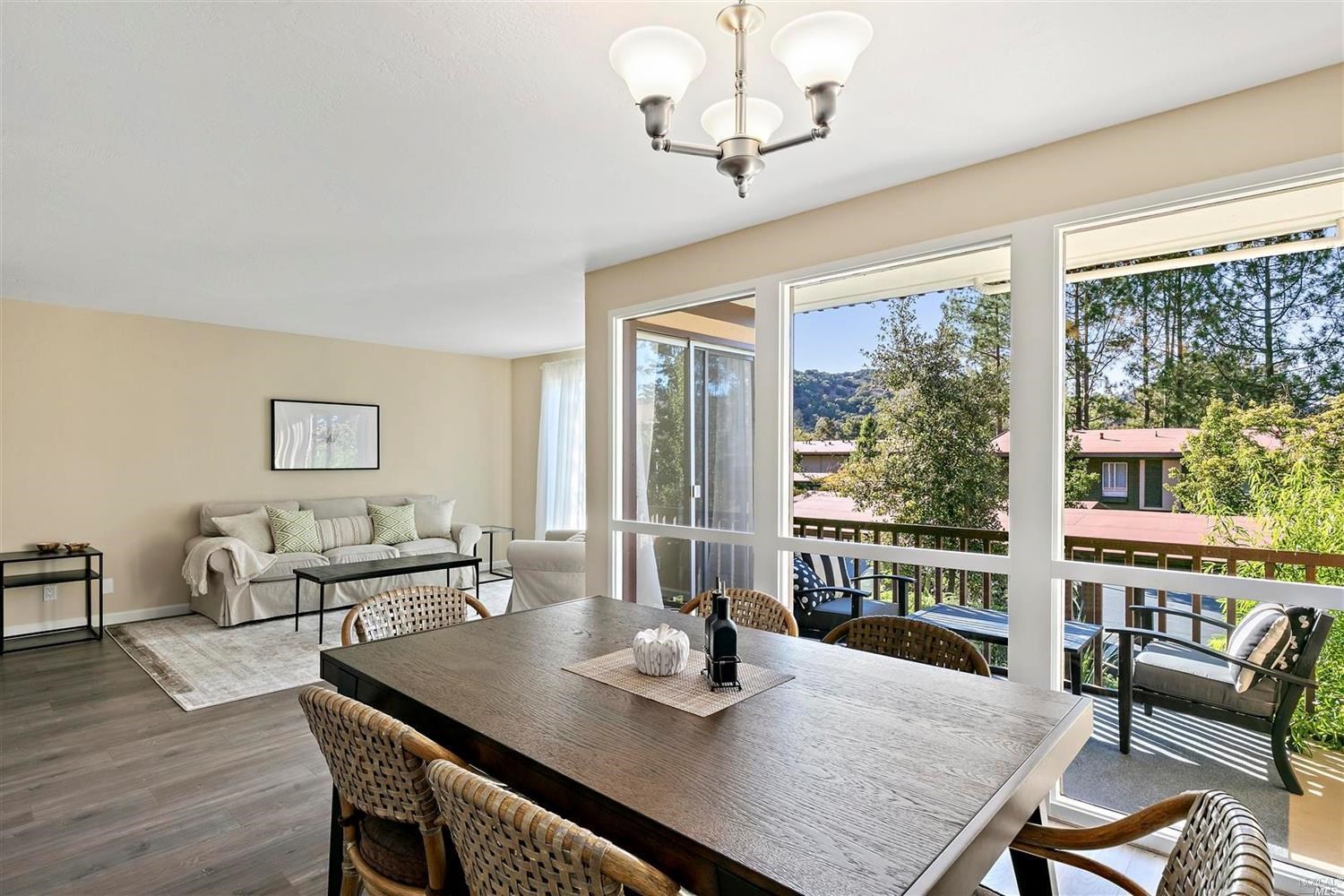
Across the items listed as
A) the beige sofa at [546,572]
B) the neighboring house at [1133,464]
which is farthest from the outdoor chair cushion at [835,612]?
the beige sofa at [546,572]

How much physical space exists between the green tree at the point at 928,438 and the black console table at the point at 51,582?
5297mm

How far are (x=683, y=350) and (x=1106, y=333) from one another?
7.12 ft

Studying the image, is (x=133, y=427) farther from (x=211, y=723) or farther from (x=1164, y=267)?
(x=1164, y=267)

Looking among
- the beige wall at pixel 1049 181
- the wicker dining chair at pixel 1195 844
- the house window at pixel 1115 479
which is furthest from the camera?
the house window at pixel 1115 479

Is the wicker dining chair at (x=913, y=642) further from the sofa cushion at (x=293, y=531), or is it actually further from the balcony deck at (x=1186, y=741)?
the sofa cushion at (x=293, y=531)

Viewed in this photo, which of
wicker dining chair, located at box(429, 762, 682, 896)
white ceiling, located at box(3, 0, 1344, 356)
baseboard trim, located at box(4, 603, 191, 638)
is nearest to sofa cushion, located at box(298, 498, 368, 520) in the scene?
baseboard trim, located at box(4, 603, 191, 638)

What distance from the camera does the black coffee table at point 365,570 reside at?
196 inches

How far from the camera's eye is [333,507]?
644cm

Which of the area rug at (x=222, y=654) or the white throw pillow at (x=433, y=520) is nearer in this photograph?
the area rug at (x=222, y=654)

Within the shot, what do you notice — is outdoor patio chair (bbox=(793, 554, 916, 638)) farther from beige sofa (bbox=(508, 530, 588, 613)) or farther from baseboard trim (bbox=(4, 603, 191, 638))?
baseboard trim (bbox=(4, 603, 191, 638))

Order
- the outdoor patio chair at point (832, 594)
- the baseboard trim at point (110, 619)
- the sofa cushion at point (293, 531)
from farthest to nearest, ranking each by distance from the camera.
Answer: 1. the sofa cushion at point (293, 531)
2. the baseboard trim at point (110, 619)
3. the outdoor patio chair at point (832, 594)

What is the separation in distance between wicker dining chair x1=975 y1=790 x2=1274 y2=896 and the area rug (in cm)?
360

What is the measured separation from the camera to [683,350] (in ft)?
13.3

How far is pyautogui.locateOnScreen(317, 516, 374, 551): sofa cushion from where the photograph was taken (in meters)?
6.21
